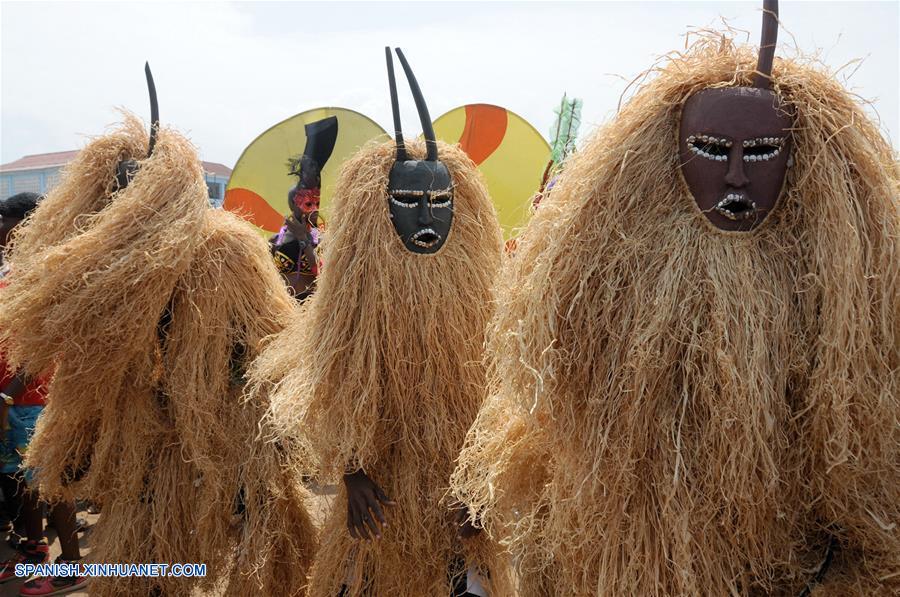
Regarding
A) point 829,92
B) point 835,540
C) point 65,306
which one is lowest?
point 835,540

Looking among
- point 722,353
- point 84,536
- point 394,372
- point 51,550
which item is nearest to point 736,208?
point 722,353

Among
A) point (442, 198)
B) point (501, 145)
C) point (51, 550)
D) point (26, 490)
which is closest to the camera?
point (442, 198)

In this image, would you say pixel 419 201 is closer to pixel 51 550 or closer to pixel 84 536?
pixel 51 550

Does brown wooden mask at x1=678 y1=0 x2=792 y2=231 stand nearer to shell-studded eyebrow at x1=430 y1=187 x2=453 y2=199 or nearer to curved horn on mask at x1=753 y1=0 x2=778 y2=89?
curved horn on mask at x1=753 y1=0 x2=778 y2=89

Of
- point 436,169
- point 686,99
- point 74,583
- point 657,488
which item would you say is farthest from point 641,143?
point 74,583

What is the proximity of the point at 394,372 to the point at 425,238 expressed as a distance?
448mm

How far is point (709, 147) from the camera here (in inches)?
62.2

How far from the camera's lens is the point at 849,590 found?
5.03 ft

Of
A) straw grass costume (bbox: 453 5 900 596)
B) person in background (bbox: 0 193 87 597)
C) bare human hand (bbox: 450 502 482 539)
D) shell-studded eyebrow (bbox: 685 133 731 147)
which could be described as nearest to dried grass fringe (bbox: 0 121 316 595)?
bare human hand (bbox: 450 502 482 539)

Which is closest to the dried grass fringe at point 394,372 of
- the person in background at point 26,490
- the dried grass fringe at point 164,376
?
the dried grass fringe at point 164,376

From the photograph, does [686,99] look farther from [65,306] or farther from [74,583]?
[74,583]

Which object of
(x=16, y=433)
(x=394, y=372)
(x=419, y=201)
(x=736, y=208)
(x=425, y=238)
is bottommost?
(x=16, y=433)

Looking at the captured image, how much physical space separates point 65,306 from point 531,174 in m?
3.51

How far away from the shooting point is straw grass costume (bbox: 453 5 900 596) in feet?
4.82
